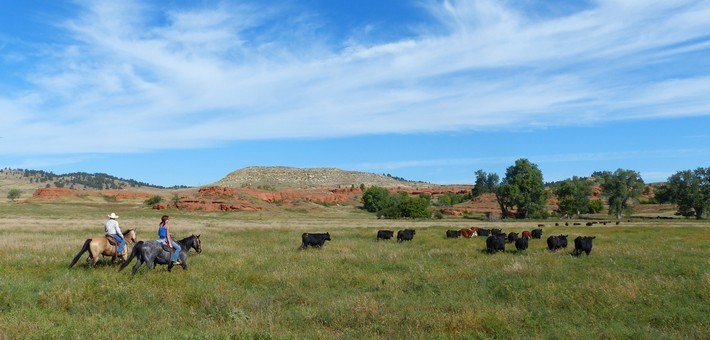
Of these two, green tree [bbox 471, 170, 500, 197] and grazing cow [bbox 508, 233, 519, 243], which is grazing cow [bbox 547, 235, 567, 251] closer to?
grazing cow [bbox 508, 233, 519, 243]

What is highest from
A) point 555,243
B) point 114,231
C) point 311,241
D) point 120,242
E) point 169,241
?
point 114,231

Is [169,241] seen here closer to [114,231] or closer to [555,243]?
[114,231]

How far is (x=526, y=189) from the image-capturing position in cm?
8419

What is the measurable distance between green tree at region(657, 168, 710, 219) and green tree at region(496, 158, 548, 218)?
24.3m

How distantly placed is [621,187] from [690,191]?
36.7 ft

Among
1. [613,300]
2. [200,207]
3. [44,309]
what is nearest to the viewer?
[44,309]

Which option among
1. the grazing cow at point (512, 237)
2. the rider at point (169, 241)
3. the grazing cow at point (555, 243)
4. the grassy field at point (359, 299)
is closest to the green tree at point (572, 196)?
the grazing cow at point (512, 237)

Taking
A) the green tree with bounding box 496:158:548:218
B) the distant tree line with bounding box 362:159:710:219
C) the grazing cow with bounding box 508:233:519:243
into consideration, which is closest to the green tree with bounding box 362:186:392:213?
the distant tree line with bounding box 362:159:710:219

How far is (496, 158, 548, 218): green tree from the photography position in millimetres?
83812

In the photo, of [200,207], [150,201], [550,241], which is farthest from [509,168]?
[150,201]

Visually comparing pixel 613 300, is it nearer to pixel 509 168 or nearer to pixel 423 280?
pixel 423 280

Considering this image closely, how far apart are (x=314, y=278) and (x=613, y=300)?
7.78m

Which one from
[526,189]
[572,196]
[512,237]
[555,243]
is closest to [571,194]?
[572,196]

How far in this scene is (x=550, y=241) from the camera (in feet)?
72.8
